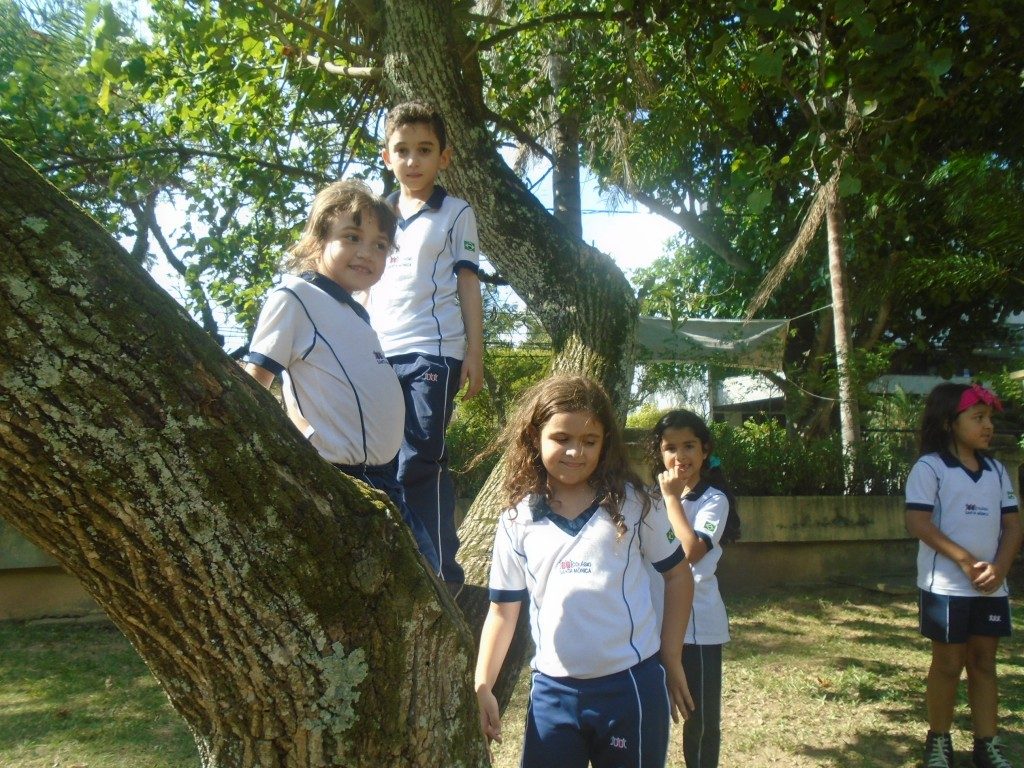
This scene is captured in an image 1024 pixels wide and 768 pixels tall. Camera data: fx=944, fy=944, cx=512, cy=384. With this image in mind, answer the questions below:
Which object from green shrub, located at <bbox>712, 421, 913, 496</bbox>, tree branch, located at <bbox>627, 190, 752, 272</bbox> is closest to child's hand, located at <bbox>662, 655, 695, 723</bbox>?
green shrub, located at <bbox>712, 421, 913, 496</bbox>

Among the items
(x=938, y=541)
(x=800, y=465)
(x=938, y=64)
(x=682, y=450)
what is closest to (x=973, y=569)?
(x=938, y=541)

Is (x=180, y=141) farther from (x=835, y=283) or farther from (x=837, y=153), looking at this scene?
(x=835, y=283)

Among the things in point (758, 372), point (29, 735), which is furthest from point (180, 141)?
point (758, 372)

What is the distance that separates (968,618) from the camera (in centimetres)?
400

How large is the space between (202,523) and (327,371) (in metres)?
1.19

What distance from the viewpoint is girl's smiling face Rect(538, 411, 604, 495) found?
271 centimetres

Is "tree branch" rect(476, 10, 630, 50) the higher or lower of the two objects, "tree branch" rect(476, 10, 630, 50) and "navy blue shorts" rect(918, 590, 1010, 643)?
the higher

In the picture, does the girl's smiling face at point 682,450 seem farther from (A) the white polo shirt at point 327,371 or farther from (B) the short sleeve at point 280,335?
(B) the short sleeve at point 280,335

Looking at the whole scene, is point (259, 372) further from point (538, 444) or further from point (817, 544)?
point (817, 544)

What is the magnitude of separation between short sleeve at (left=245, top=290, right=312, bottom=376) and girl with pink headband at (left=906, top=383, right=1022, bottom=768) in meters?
2.86

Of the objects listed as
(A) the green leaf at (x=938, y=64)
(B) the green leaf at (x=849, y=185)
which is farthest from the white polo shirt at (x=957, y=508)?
(A) the green leaf at (x=938, y=64)

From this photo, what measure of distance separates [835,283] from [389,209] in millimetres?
7408

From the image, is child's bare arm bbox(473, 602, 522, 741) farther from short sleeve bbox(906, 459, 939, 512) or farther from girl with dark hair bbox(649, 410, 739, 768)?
short sleeve bbox(906, 459, 939, 512)

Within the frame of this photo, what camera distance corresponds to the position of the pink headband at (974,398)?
13.6 ft
